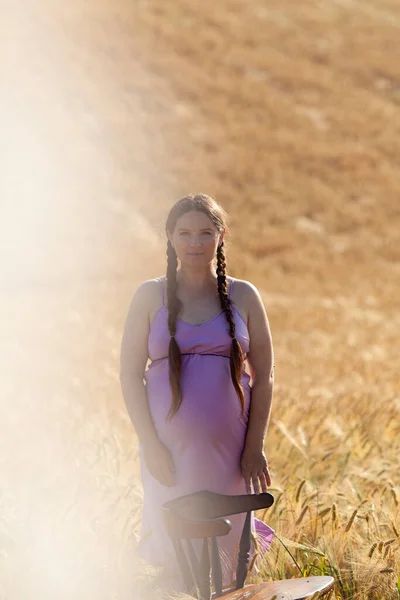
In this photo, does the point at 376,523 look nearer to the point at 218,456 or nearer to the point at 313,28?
the point at 218,456

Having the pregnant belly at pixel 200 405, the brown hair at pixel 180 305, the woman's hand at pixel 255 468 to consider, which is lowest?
the woman's hand at pixel 255 468

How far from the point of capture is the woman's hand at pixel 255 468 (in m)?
2.96

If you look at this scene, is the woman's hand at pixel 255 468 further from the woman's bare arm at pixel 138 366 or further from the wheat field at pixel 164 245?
the woman's bare arm at pixel 138 366

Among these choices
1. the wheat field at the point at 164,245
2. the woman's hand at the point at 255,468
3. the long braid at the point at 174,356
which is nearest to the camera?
the long braid at the point at 174,356

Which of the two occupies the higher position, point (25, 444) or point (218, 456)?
point (25, 444)

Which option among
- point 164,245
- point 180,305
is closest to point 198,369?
point 180,305

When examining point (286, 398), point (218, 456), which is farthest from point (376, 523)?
point (286, 398)

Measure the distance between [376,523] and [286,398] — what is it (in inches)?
121

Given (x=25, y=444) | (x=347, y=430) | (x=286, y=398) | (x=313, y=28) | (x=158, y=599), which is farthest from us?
(x=313, y=28)

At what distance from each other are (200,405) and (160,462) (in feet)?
0.69

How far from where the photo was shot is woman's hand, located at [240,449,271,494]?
117 inches

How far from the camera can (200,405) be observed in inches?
114

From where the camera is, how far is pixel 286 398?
629 centimetres

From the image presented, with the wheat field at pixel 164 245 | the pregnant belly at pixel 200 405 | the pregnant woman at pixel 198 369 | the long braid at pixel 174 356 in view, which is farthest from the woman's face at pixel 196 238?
the wheat field at pixel 164 245
